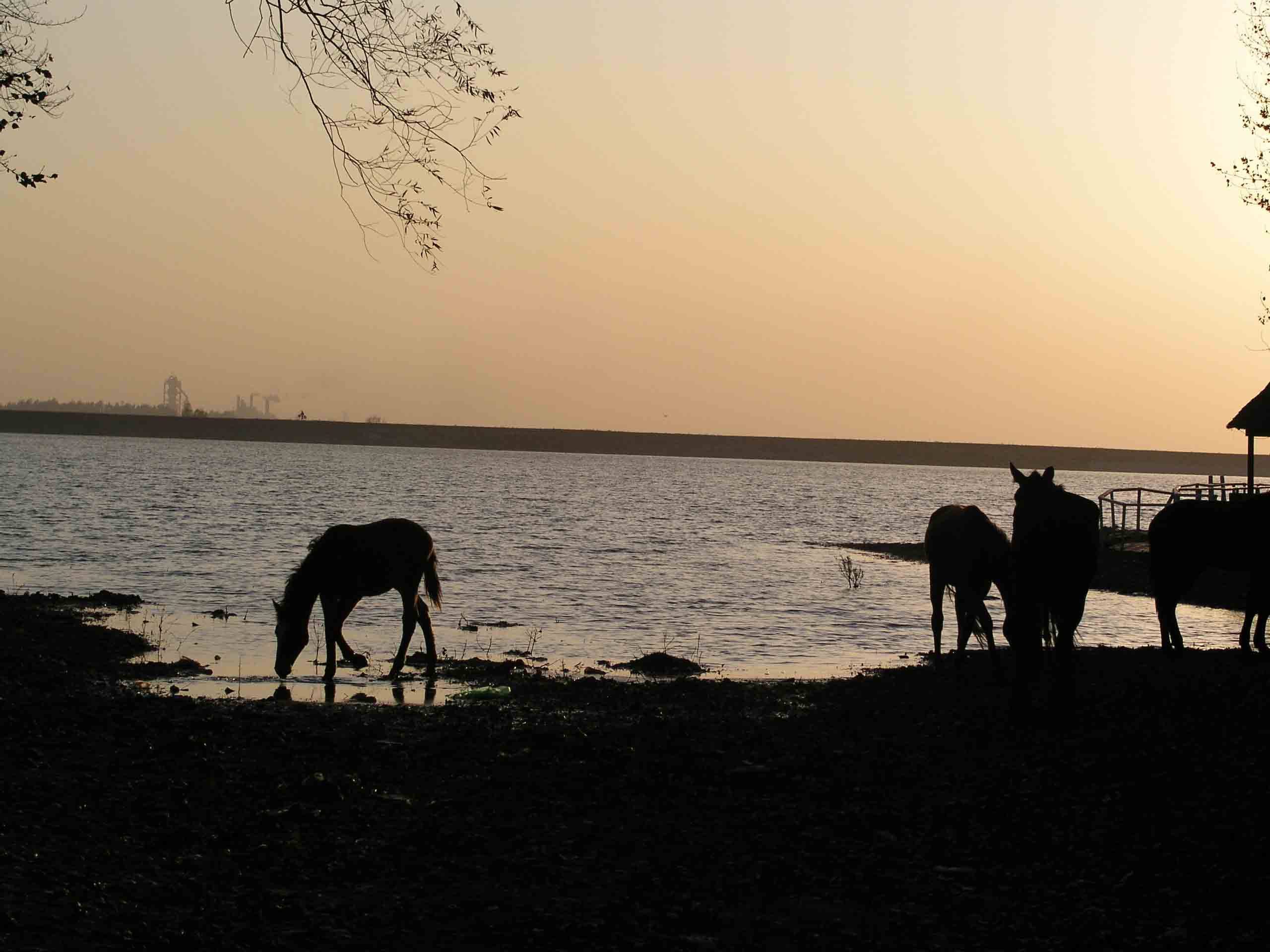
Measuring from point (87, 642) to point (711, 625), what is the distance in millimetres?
11940

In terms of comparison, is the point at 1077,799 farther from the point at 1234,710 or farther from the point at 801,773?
the point at 1234,710

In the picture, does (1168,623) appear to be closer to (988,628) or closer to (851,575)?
(988,628)

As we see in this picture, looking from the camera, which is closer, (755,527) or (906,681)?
(906,681)

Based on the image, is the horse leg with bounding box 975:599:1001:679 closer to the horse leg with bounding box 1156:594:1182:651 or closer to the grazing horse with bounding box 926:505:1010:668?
→ the grazing horse with bounding box 926:505:1010:668

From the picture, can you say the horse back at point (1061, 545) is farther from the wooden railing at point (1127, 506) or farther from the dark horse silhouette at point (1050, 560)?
the wooden railing at point (1127, 506)

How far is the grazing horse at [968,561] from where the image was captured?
12914mm

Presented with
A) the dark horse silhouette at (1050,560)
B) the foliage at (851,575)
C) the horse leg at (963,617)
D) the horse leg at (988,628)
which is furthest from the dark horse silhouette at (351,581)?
the foliage at (851,575)

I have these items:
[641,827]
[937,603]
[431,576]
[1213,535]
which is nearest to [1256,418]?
[1213,535]

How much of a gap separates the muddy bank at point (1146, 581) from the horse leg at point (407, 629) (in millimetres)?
16104

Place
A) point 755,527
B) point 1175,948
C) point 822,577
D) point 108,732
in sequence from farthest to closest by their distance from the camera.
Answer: point 755,527 → point 822,577 → point 108,732 → point 1175,948

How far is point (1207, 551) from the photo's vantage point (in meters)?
15.4

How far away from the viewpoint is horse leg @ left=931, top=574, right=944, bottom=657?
1414 centimetres

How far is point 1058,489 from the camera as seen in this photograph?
10523 mm

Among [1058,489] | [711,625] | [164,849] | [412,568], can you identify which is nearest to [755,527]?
[711,625]
